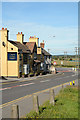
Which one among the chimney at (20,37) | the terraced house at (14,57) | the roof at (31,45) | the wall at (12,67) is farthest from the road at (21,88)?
the chimney at (20,37)

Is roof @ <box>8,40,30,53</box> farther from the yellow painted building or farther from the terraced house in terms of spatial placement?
the yellow painted building

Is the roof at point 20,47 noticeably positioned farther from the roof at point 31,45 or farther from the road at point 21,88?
the road at point 21,88

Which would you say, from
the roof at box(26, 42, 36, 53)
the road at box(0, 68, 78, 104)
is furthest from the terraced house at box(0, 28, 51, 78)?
the road at box(0, 68, 78, 104)

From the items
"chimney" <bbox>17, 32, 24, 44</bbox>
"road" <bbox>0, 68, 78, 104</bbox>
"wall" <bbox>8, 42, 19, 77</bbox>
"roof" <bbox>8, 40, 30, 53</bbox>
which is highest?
"chimney" <bbox>17, 32, 24, 44</bbox>

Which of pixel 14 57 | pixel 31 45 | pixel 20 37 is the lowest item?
pixel 14 57

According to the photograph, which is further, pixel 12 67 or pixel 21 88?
pixel 12 67

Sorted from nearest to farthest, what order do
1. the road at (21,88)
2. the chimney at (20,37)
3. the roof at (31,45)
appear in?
the road at (21,88) → the chimney at (20,37) → the roof at (31,45)

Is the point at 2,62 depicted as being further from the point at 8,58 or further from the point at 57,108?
the point at 57,108

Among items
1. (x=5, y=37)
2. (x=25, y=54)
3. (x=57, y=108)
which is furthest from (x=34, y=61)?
(x=57, y=108)

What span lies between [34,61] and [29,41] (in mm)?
6349

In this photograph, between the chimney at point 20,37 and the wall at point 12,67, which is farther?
the chimney at point 20,37

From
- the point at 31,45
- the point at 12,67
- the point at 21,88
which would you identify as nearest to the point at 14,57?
the point at 12,67

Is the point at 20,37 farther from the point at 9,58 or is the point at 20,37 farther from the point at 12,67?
the point at 12,67

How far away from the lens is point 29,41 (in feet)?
166
